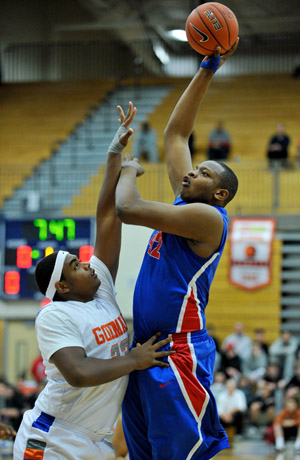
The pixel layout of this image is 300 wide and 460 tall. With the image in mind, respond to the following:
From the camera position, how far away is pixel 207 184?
3.81m

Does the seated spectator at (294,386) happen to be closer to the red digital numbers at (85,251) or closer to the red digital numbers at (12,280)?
the red digital numbers at (85,251)

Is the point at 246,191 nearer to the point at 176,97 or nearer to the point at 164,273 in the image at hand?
the point at 176,97

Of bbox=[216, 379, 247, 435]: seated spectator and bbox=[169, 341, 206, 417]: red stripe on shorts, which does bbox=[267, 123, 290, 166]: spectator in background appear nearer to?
bbox=[216, 379, 247, 435]: seated spectator

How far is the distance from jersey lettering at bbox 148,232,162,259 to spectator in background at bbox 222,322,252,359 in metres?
9.97

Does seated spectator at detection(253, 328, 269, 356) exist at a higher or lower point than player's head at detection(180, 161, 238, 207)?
lower

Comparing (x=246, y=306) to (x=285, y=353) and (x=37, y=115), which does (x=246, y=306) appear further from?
(x=37, y=115)

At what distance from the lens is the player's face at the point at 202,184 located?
12.5 ft

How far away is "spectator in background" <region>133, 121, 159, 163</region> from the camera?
17156 millimetres

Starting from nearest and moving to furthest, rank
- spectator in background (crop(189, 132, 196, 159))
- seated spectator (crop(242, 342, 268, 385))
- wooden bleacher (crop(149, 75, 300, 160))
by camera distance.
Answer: seated spectator (crop(242, 342, 268, 385)) < spectator in background (crop(189, 132, 196, 159)) < wooden bleacher (crop(149, 75, 300, 160))

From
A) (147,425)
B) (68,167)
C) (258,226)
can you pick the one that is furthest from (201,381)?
(68,167)

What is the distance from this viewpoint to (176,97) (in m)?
19.6

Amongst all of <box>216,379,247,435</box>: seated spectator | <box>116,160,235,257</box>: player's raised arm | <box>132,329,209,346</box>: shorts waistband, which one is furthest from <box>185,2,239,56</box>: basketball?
<box>216,379,247,435</box>: seated spectator

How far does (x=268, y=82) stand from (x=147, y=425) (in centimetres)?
1704

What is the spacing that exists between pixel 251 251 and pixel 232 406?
13.2 feet
